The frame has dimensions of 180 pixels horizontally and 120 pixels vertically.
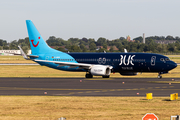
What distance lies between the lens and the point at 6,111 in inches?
854

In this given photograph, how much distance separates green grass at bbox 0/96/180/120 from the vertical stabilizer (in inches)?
1281

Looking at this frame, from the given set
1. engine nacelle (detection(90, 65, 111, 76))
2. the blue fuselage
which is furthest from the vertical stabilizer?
engine nacelle (detection(90, 65, 111, 76))

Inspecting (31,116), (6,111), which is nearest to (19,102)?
(6,111)

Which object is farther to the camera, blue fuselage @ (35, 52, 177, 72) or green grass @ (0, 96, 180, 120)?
blue fuselage @ (35, 52, 177, 72)

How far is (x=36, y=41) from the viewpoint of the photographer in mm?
60469

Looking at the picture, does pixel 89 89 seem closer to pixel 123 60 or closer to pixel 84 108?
pixel 84 108

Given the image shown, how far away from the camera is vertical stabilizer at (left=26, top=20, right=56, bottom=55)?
60219 millimetres

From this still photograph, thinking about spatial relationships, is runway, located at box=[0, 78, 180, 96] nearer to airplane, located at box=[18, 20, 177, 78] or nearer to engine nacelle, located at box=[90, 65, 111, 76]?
airplane, located at box=[18, 20, 177, 78]

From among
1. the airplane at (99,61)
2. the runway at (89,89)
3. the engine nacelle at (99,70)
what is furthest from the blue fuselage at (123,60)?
the runway at (89,89)

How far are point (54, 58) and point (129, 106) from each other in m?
36.7

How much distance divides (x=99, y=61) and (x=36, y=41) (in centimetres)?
1256

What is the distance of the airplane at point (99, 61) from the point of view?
5253cm

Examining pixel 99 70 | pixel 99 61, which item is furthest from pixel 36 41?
pixel 99 70

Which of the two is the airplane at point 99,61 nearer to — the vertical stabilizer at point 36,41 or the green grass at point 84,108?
the vertical stabilizer at point 36,41
